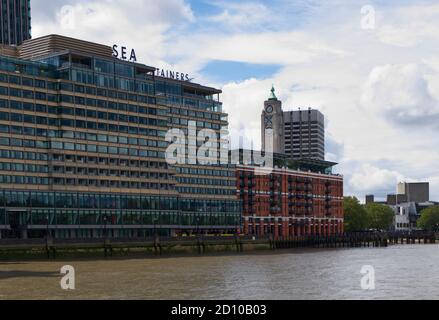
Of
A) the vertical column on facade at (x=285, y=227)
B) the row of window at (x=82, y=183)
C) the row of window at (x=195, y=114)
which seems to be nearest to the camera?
the row of window at (x=82, y=183)

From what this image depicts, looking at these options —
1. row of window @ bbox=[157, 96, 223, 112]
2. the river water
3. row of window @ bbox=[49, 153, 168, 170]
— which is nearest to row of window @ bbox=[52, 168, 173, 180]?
row of window @ bbox=[49, 153, 168, 170]

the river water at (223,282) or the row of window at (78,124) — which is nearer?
the river water at (223,282)

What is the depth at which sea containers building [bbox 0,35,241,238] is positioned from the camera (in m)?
127

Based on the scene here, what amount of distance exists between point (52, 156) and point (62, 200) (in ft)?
27.2

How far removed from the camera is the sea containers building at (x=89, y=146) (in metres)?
127

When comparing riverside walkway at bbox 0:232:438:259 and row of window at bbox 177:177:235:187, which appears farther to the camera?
row of window at bbox 177:177:235:187

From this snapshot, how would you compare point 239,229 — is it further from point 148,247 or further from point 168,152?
point 148,247

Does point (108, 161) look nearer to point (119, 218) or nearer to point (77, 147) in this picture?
point (77, 147)

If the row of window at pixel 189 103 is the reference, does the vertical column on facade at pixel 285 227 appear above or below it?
below

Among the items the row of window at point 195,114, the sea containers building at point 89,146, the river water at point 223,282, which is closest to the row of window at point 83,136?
the sea containers building at point 89,146

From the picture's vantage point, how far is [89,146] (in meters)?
138

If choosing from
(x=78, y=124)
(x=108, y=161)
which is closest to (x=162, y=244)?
(x=108, y=161)

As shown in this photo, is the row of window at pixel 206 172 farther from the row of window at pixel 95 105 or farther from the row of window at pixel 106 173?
the row of window at pixel 95 105

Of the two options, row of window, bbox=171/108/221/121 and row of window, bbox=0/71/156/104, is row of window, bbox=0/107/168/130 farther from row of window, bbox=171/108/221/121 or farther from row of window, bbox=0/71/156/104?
row of window, bbox=171/108/221/121
